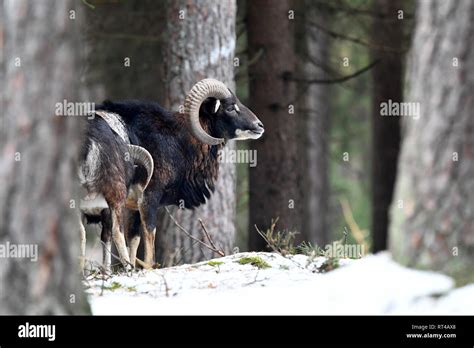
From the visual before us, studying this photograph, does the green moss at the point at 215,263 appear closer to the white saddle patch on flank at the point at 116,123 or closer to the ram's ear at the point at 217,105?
the white saddle patch on flank at the point at 116,123

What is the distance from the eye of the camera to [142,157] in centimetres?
1316

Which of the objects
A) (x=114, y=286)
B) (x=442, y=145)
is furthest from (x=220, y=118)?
(x=442, y=145)

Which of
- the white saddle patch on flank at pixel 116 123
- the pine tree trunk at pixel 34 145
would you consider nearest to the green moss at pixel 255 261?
the white saddle patch on flank at pixel 116 123

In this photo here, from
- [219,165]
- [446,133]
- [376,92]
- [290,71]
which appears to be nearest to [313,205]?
[376,92]

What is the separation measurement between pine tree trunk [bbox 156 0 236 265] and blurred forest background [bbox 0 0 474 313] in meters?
0.02

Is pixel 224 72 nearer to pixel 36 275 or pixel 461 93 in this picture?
pixel 461 93

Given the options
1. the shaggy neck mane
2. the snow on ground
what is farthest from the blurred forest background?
the shaggy neck mane

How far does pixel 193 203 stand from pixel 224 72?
6.52ft

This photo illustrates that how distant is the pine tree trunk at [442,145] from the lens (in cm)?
848

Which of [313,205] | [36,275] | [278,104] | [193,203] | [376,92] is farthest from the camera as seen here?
[313,205]

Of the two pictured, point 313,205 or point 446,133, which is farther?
point 313,205

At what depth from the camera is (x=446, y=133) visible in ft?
28.0

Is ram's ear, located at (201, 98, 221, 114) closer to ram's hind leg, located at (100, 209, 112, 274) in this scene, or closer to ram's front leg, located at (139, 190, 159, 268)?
ram's front leg, located at (139, 190, 159, 268)

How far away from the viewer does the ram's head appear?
13.9m
